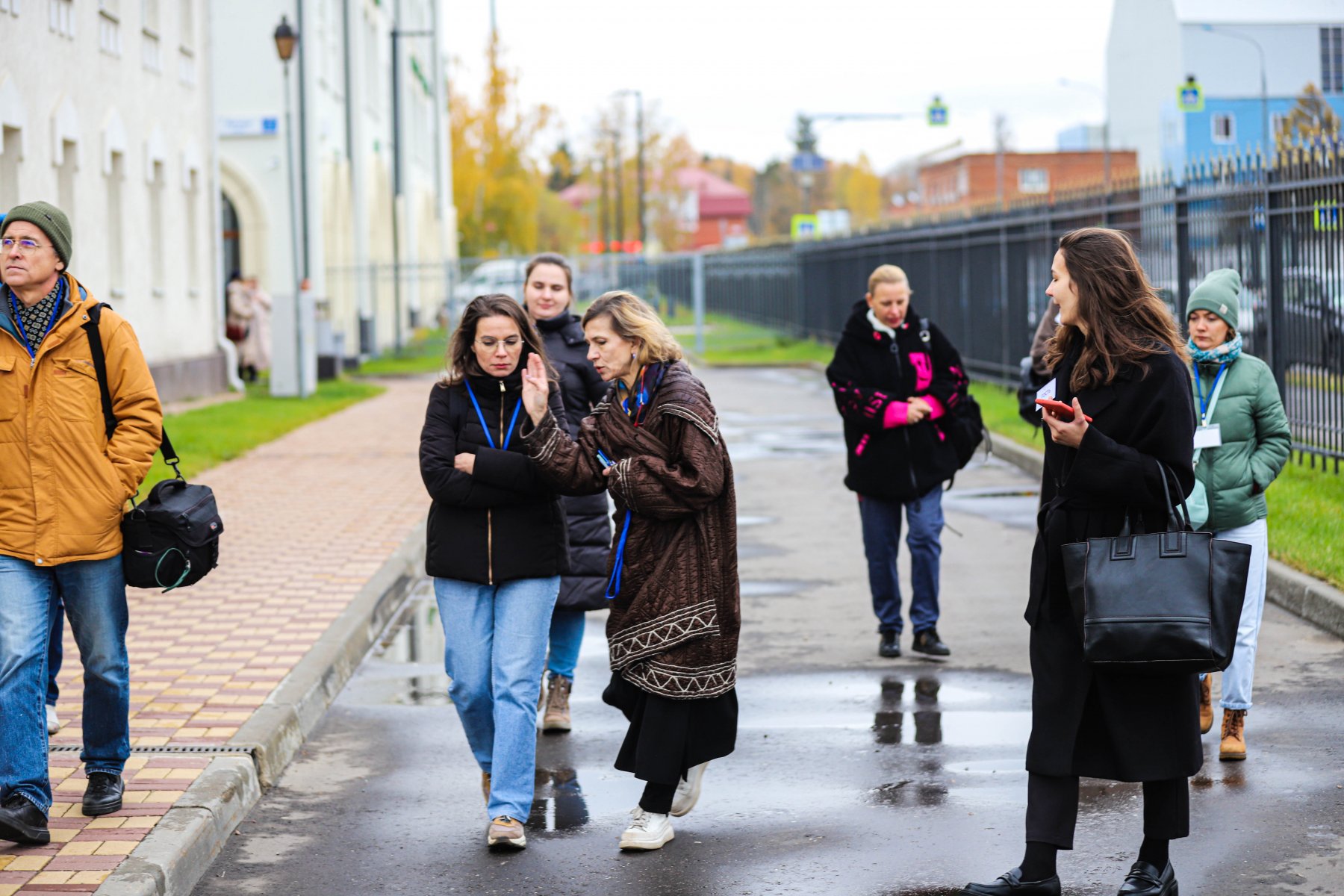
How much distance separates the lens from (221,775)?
19.0 ft

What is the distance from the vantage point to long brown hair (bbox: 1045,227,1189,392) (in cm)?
443

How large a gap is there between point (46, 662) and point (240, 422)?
15.0 m

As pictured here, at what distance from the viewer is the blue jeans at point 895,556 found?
811 cm

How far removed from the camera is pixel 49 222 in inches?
204

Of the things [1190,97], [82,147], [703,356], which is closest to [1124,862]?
[82,147]

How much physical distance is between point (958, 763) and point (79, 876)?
312 centimetres

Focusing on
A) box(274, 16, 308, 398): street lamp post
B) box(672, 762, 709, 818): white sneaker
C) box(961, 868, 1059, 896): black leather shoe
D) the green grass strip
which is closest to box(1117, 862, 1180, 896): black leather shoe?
box(961, 868, 1059, 896): black leather shoe

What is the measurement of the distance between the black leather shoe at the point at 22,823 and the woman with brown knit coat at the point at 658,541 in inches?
70.1

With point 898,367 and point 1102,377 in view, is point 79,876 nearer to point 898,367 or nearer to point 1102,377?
point 1102,377

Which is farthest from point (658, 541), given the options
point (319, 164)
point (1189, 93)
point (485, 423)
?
point (1189, 93)

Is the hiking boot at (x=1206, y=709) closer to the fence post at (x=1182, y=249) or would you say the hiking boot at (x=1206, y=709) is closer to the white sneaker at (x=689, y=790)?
the white sneaker at (x=689, y=790)

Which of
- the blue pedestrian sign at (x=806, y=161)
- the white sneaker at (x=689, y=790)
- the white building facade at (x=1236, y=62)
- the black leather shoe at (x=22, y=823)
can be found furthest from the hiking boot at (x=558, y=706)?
the white building facade at (x=1236, y=62)

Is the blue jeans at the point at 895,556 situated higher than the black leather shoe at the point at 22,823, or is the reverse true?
the blue jeans at the point at 895,556

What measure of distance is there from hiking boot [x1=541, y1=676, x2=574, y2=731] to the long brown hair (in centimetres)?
308
